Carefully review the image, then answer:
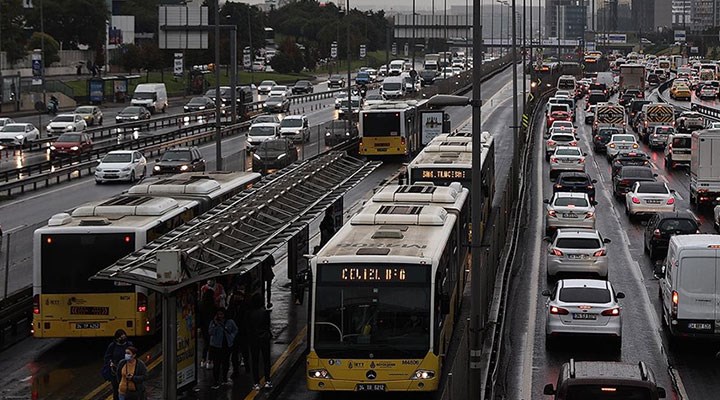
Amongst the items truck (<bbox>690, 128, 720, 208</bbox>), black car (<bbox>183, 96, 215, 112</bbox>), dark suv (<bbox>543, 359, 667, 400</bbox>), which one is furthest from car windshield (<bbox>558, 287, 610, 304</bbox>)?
black car (<bbox>183, 96, 215, 112</bbox>)

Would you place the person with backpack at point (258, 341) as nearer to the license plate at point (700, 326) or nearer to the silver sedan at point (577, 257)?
the license plate at point (700, 326)

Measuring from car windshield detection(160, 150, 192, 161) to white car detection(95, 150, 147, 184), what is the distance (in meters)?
1.26

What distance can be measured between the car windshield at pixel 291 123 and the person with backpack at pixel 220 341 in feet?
173

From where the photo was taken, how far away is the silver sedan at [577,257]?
32219mm

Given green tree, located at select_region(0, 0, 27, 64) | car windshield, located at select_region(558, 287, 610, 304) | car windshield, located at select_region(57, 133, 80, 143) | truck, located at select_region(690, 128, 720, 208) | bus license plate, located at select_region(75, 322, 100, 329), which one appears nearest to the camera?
bus license plate, located at select_region(75, 322, 100, 329)

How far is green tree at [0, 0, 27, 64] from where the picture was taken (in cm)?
11681

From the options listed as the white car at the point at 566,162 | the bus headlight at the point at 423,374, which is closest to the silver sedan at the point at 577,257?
the bus headlight at the point at 423,374

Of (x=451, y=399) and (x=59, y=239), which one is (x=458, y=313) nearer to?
(x=59, y=239)

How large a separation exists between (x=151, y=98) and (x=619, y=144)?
46.3 meters

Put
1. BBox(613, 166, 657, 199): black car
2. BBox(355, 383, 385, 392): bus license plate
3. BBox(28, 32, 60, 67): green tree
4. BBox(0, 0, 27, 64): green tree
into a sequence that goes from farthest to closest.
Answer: BBox(28, 32, 60, 67): green tree → BBox(0, 0, 27, 64): green tree → BBox(613, 166, 657, 199): black car → BBox(355, 383, 385, 392): bus license plate

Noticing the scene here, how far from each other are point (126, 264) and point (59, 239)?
19.9ft

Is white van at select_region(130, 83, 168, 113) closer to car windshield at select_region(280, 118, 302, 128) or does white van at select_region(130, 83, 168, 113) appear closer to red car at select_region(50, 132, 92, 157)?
car windshield at select_region(280, 118, 302, 128)

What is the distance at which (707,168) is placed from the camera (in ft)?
153

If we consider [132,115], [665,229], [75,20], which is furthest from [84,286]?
[75,20]
